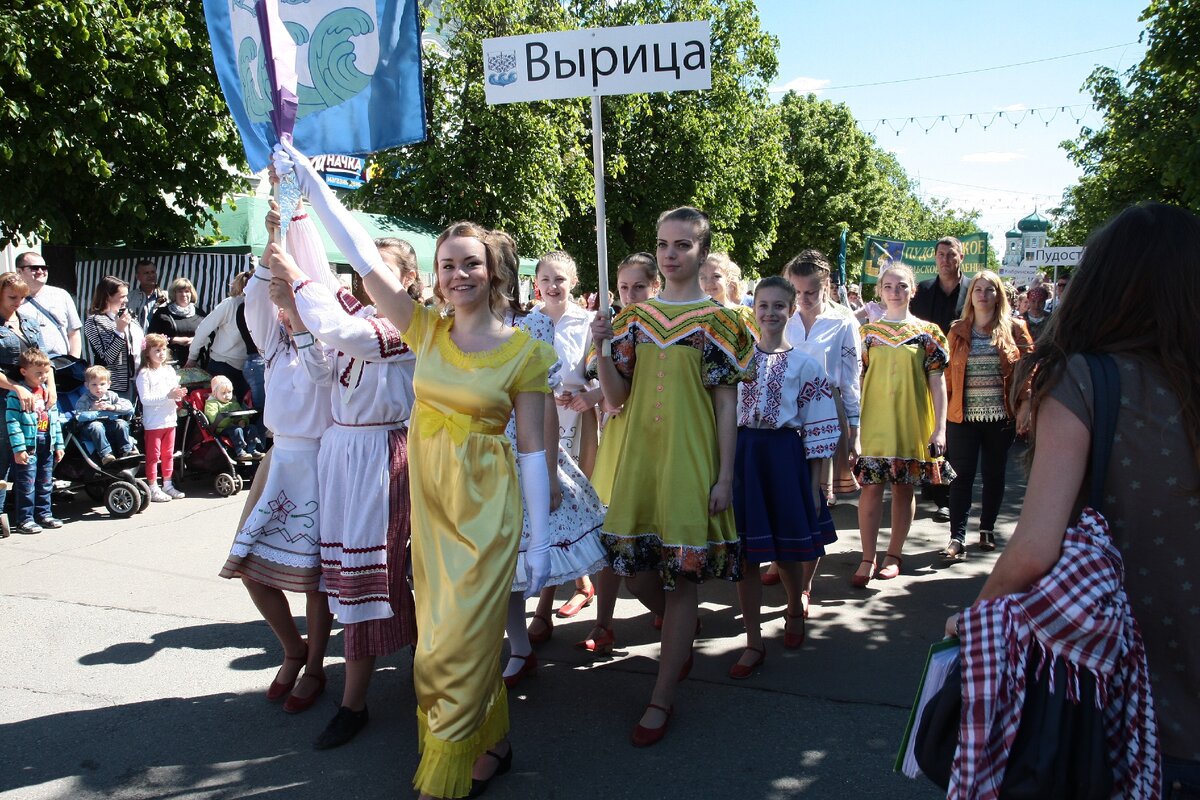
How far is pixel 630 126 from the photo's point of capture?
2709 centimetres

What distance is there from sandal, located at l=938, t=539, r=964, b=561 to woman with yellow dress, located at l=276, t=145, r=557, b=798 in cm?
393

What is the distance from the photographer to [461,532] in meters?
3.16

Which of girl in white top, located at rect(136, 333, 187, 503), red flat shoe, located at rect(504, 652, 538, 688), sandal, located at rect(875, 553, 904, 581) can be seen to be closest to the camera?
red flat shoe, located at rect(504, 652, 538, 688)

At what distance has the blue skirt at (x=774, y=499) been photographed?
14.9 feet

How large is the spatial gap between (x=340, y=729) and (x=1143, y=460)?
299cm

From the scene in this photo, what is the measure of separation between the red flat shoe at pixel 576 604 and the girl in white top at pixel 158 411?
467 cm

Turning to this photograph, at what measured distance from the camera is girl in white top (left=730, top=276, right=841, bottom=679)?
4.54 m

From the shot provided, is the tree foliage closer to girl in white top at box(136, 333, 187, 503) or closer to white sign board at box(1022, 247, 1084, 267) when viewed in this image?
white sign board at box(1022, 247, 1084, 267)

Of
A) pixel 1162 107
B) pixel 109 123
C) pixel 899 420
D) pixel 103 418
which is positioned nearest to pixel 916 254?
pixel 1162 107

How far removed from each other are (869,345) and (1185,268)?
14.6 ft

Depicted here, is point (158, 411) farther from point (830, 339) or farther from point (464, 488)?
point (464, 488)

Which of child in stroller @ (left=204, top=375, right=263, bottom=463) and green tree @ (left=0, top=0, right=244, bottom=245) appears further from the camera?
green tree @ (left=0, top=0, right=244, bottom=245)

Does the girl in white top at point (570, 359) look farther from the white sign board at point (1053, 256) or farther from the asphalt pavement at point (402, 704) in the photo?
the white sign board at point (1053, 256)

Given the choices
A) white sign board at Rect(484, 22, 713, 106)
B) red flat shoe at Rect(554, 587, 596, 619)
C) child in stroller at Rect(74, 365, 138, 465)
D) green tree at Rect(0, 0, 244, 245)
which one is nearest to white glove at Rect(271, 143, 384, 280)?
white sign board at Rect(484, 22, 713, 106)
